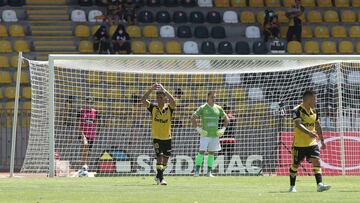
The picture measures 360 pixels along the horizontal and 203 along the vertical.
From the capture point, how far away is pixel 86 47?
35.6 m

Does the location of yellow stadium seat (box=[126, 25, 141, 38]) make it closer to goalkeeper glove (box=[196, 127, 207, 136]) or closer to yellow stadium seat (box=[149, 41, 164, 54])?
yellow stadium seat (box=[149, 41, 164, 54])

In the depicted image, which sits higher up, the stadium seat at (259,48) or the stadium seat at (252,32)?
the stadium seat at (252,32)

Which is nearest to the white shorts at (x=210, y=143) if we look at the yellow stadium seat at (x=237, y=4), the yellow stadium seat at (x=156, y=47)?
the yellow stadium seat at (x=156, y=47)

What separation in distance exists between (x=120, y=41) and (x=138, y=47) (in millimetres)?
1086

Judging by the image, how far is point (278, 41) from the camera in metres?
36.4

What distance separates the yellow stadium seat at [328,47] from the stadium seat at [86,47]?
8986 millimetres

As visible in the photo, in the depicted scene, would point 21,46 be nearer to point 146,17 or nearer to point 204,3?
point 146,17

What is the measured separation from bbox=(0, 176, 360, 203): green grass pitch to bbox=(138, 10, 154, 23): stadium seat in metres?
15.3

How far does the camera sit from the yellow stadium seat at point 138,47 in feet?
117

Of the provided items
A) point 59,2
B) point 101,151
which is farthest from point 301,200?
point 59,2

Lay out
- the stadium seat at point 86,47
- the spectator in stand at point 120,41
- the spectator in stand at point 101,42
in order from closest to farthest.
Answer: the spectator in stand at point 101,42
the spectator in stand at point 120,41
the stadium seat at point 86,47

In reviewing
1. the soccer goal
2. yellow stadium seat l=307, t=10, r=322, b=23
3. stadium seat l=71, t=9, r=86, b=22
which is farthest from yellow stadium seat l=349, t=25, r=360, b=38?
stadium seat l=71, t=9, r=86, b=22

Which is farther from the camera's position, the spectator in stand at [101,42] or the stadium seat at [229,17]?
the stadium seat at [229,17]

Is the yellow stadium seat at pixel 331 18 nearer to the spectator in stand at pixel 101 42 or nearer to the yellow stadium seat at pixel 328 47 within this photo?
the yellow stadium seat at pixel 328 47
